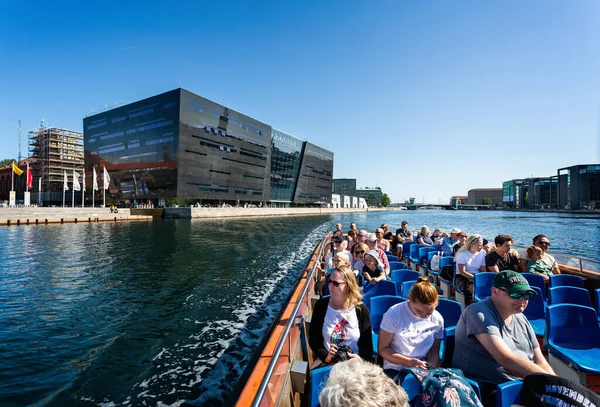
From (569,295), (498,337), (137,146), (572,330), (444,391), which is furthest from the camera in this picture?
(137,146)

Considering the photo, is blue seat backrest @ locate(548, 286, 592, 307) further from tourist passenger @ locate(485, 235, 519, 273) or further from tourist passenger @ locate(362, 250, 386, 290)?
tourist passenger @ locate(362, 250, 386, 290)

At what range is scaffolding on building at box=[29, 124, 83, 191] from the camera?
92312mm

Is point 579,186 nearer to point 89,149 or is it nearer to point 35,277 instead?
point 35,277

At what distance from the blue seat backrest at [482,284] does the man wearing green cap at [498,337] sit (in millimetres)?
2997

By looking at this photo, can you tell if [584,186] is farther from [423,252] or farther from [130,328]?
[130,328]

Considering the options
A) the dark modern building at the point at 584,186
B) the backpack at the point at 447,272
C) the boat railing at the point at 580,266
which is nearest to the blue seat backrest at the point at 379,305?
the backpack at the point at 447,272

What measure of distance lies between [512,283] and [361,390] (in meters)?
2.17

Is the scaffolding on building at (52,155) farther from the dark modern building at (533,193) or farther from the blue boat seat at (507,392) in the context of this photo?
the dark modern building at (533,193)

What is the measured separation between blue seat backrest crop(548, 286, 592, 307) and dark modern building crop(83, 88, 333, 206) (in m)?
76.7


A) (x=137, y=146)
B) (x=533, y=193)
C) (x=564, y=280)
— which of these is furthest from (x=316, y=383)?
(x=533, y=193)

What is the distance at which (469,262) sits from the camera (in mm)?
6652

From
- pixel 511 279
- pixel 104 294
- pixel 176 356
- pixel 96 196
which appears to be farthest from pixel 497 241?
pixel 96 196

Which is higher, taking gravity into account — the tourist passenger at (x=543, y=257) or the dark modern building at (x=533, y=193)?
the dark modern building at (x=533, y=193)

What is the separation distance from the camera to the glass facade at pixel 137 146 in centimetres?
7588
